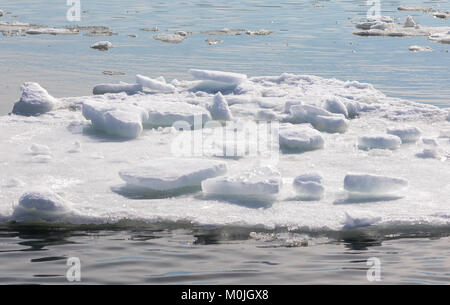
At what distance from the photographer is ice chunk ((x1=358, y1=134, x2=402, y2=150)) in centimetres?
708

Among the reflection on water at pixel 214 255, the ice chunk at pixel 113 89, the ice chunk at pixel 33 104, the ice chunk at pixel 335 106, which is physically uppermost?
the ice chunk at pixel 113 89

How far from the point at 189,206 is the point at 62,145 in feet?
7.33

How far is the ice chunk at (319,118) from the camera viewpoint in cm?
788

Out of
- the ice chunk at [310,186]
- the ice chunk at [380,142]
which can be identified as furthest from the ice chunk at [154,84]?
the ice chunk at [310,186]

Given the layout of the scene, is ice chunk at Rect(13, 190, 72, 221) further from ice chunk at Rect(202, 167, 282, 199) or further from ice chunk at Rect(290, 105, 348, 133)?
ice chunk at Rect(290, 105, 348, 133)

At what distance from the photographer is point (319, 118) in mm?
7969

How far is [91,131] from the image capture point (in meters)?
7.64

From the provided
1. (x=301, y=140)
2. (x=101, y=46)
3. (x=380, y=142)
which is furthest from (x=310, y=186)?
(x=101, y=46)

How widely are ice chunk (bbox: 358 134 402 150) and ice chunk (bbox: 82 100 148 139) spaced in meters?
2.26

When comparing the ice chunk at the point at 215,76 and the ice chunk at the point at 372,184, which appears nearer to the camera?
the ice chunk at the point at 372,184

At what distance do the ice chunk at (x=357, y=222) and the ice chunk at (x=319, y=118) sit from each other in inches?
119

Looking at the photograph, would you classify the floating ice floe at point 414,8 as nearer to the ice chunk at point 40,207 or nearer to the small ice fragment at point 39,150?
the small ice fragment at point 39,150

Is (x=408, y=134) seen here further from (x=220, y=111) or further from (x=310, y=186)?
(x=310, y=186)
